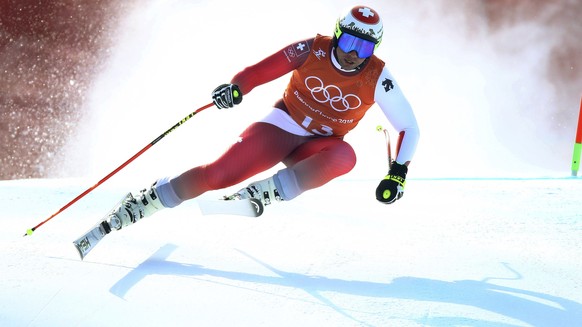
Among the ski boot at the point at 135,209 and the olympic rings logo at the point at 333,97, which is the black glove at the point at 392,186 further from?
the ski boot at the point at 135,209

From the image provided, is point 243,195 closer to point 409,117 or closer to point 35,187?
point 409,117

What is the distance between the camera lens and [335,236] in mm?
3531

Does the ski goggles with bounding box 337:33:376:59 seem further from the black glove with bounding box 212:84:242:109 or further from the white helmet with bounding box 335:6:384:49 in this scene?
the black glove with bounding box 212:84:242:109

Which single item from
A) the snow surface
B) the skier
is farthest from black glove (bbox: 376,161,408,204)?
the snow surface

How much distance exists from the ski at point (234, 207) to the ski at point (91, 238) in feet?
1.83

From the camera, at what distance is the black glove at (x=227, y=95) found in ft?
11.2

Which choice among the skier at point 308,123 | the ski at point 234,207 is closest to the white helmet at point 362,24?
the skier at point 308,123

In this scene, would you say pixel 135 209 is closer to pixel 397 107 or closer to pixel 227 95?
pixel 227 95

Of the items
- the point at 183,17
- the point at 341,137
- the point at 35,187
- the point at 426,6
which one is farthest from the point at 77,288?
the point at 426,6

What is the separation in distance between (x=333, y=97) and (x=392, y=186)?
604mm

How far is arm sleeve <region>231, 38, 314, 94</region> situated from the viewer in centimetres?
353

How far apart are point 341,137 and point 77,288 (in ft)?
5.24

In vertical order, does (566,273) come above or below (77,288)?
above

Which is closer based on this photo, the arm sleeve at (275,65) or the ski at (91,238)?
the ski at (91,238)
